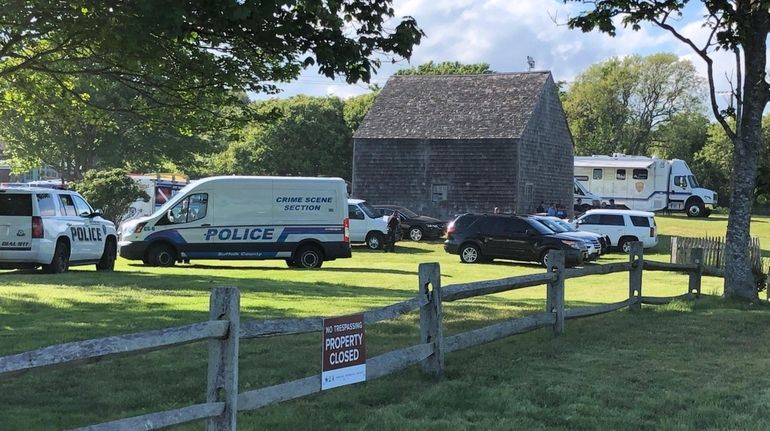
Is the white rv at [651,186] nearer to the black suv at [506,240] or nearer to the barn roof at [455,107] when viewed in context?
the barn roof at [455,107]

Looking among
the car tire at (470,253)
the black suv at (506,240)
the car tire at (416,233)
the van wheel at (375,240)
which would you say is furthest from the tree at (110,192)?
the car tire at (470,253)

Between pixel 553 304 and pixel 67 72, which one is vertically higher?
pixel 67 72

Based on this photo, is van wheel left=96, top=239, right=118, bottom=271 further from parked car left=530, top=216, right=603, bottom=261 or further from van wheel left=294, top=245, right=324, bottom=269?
parked car left=530, top=216, right=603, bottom=261

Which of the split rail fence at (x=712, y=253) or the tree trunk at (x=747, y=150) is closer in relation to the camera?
the tree trunk at (x=747, y=150)

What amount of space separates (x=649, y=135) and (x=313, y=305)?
73.1 meters

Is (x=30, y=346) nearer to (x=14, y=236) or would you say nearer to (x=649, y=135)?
(x=14, y=236)

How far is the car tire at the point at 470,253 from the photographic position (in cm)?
2498

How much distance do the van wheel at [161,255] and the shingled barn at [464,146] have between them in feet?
74.8

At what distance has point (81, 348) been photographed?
3.64 meters

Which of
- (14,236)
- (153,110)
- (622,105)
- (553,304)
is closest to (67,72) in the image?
(153,110)

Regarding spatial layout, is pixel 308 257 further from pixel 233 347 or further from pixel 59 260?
pixel 233 347

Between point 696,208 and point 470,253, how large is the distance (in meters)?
30.3

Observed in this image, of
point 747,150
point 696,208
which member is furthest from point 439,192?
point 747,150

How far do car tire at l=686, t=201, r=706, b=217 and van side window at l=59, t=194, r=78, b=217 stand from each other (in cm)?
4217
